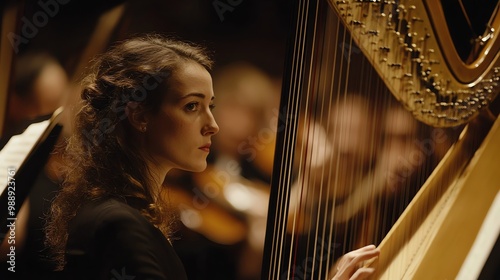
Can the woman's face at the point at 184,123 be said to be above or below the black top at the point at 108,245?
above

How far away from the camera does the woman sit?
1682 mm

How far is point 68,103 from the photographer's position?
1680 mm

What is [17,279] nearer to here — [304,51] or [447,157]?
[304,51]

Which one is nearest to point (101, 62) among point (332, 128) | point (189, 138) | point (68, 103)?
point (68, 103)

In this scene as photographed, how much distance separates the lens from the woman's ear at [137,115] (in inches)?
68.4

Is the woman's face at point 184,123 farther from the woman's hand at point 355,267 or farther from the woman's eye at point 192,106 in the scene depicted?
the woman's hand at point 355,267

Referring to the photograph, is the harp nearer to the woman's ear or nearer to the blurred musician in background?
the woman's ear

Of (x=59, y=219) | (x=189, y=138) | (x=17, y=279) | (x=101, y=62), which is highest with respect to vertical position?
(x=101, y=62)

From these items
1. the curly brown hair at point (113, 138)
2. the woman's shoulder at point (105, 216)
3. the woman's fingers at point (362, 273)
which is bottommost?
the woman's fingers at point (362, 273)

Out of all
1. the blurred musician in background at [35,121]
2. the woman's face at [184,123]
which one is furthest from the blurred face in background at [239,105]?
the blurred musician in background at [35,121]

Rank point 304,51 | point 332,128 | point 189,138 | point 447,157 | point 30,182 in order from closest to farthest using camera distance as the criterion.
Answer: point 304,51 → point 30,182 → point 189,138 → point 332,128 → point 447,157

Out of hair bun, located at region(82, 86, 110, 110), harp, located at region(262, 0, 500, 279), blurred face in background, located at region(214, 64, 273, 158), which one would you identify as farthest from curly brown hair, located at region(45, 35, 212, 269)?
harp, located at region(262, 0, 500, 279)

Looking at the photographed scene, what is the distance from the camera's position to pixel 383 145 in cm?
223

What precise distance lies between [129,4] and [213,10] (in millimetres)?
213
